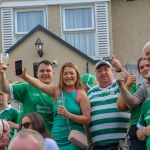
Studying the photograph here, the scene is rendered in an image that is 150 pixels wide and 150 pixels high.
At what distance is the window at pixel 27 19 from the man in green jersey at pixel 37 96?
944cm

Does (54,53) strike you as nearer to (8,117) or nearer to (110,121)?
(8,117)

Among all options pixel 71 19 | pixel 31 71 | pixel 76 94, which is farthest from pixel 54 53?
pixel 76 94

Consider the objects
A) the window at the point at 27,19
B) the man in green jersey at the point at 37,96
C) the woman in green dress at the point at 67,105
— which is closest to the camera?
the woman in green dress at the point at 67,105

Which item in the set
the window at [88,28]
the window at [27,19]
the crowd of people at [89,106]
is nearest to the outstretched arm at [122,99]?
the crowd of people at [89,106]

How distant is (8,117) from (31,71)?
260 inches

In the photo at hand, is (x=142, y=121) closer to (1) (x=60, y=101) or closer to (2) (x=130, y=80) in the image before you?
(2) (x=130, y=80)

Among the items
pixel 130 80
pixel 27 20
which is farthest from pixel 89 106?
pixel 27 20

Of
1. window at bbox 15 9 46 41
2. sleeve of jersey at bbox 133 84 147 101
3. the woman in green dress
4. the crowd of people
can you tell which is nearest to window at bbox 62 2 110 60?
window at bbox 15 9 46 41

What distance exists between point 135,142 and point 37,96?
4.62 feet

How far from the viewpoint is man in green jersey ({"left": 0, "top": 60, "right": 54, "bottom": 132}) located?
5793 mm

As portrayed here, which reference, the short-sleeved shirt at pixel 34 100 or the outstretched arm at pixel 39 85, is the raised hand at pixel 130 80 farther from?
the short-sleeved shirt at pixel 34 100

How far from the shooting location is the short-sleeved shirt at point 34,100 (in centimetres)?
580

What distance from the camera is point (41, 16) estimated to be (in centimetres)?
1524

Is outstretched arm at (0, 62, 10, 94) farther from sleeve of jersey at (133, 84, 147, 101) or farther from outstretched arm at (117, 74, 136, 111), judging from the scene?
sleeve of jersey at (133, 84, 147, 101)
